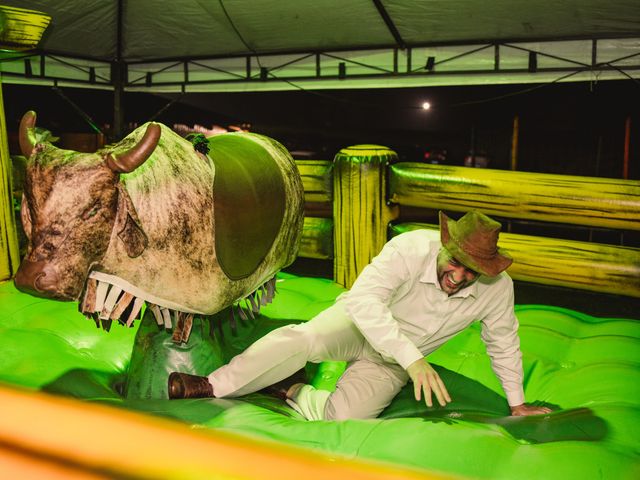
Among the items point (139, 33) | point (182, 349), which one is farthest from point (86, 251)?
point (139, 33)

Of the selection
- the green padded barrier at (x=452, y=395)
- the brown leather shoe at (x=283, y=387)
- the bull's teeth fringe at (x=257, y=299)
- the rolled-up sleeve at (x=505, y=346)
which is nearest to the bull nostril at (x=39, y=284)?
the green padded barrier at (x=452, y=395)

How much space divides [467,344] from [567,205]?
1011 mm

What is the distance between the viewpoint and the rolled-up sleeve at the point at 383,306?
241 centimetres

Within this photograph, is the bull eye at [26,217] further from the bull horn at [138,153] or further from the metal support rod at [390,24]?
the metal support rod at [390,24]

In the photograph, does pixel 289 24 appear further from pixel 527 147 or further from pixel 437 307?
pixel 437 307

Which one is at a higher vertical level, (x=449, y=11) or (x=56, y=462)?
(x=449, y=11)

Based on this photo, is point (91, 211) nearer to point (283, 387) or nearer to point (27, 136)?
point (27, 136)

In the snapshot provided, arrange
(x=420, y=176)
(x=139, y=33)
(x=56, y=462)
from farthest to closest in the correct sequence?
1. (x=139, y=33)
2. (x=420, y=176)
3. (x=56, y=462)

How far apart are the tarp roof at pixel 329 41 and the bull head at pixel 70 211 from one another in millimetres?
4602

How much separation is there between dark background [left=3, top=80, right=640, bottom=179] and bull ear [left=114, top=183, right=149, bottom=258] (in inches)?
251

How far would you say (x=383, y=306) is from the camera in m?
2.50

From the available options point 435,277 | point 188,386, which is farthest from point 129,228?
point 435,277

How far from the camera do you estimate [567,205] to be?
3.44 metres

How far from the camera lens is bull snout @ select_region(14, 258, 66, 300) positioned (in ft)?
6.08
